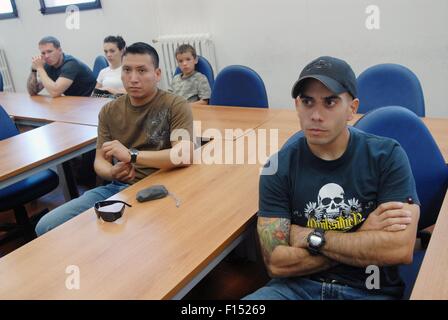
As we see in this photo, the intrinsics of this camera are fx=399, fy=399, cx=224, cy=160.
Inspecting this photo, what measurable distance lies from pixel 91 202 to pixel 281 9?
261 centimetres

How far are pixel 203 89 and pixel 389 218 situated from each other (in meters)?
2.37

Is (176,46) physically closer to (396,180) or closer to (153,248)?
(153,248)

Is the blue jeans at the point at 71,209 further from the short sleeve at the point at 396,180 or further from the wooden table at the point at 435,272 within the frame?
the wooden table at the point at 435,272

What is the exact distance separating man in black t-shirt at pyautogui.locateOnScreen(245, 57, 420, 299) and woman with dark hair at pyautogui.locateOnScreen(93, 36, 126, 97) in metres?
2.67

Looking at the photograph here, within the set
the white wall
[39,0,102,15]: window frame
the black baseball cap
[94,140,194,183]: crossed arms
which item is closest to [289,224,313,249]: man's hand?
the black baseball cap

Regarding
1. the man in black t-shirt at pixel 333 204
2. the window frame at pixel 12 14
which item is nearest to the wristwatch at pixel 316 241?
the man in black t-shirt at pixel 333 204

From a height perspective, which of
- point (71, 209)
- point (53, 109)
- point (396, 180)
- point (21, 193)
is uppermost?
point (396, 180)

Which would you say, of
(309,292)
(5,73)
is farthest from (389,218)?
(5,73)

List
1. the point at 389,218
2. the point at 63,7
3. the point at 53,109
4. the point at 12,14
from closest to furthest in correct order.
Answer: the point at 389,218 → the point at 53,109 → the point at 63,7 → the point at 12,14

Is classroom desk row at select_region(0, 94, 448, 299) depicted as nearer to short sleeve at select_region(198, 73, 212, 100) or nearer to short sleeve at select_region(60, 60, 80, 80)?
short sleeve at select_region(198, 73, 212, 100)

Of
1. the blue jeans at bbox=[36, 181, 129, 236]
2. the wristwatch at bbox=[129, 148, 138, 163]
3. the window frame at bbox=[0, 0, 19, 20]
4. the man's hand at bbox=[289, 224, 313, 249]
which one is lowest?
the blue jeans at bbox=[36, 181, 129, 236]

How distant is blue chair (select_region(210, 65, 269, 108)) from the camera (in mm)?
2742

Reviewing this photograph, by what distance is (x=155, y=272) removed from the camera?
1.15 m

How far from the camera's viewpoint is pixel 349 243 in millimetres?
1190
